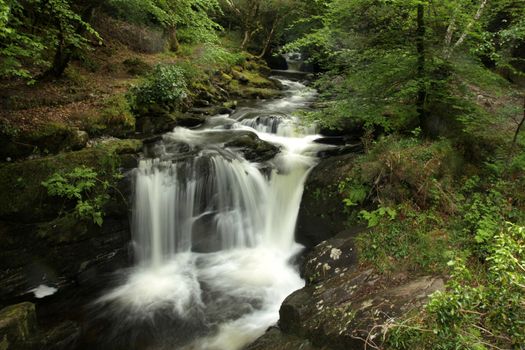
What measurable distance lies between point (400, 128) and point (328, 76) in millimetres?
2226

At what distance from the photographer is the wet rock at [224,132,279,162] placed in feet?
29.8

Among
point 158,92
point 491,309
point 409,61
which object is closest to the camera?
point 491,309

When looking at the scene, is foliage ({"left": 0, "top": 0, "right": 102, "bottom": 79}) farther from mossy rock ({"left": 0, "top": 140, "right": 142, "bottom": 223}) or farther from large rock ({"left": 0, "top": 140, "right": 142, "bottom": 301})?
large rock ({"left": 0, "top": 140, "right": 142, "bottom": 301})

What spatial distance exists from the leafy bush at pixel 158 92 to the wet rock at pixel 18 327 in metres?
5.97

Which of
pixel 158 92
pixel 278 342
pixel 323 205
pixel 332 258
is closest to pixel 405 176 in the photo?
pixel 323 205

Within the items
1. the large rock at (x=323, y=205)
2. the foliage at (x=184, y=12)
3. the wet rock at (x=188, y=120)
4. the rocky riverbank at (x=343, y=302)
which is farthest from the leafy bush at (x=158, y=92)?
the rocky riverbank at (x=343, y=302)

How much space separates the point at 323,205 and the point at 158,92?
5989 millimetres

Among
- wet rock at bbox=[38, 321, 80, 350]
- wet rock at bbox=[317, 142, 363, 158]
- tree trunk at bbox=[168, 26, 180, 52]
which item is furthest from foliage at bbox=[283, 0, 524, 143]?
tree trunk at bbox=[168, 26, 180, 52]

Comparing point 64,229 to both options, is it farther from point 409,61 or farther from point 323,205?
point 409,61

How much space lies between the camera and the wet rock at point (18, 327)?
451cm

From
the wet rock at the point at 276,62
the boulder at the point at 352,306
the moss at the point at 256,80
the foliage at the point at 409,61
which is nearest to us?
the boulder at the point at 352,306

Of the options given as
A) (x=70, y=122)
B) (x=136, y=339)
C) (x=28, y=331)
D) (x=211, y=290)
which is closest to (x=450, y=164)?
(x=211, y=290)

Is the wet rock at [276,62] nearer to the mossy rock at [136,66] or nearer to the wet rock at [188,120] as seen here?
the mossy rock at [136,66]

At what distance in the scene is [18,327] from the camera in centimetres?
468
